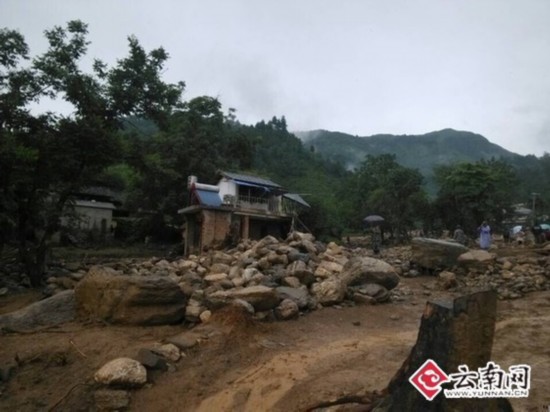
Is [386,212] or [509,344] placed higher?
[386,212]

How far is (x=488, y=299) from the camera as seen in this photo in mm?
3062

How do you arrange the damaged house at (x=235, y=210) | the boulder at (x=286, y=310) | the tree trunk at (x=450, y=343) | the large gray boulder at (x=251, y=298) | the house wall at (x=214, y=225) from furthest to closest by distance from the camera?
the damaged house at (x=235, y=210) < the house wall at (x=214, y=225) < the boulder at (x=286, y=310) < the large gray boulder at (x=251, y=298) < the tree trunk at (x=450, y=343)

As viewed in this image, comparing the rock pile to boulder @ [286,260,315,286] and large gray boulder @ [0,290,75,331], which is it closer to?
boulder @ [286,260,315,286]

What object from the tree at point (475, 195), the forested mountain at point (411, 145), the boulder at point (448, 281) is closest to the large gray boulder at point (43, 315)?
the boulder at point (448, 281)

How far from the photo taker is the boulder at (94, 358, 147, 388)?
4.54 meters

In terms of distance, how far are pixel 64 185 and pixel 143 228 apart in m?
16.0

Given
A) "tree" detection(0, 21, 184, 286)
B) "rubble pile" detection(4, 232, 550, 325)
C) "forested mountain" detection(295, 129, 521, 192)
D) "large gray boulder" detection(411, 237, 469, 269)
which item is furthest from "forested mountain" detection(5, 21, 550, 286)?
"forested mountain" detection(295, 129, 521, 192)

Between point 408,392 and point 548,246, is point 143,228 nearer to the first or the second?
point 548,246

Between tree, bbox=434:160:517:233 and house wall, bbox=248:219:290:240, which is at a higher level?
tree, bbox=434:160:517:233

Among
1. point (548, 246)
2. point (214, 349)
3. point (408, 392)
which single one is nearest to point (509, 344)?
point (408, 392)

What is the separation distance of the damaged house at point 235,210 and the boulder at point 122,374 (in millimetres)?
15192

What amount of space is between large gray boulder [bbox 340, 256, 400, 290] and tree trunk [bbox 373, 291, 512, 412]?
547cm

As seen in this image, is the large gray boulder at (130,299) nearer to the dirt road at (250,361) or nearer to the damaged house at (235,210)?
the dirt road at (250,361)

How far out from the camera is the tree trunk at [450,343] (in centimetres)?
286
